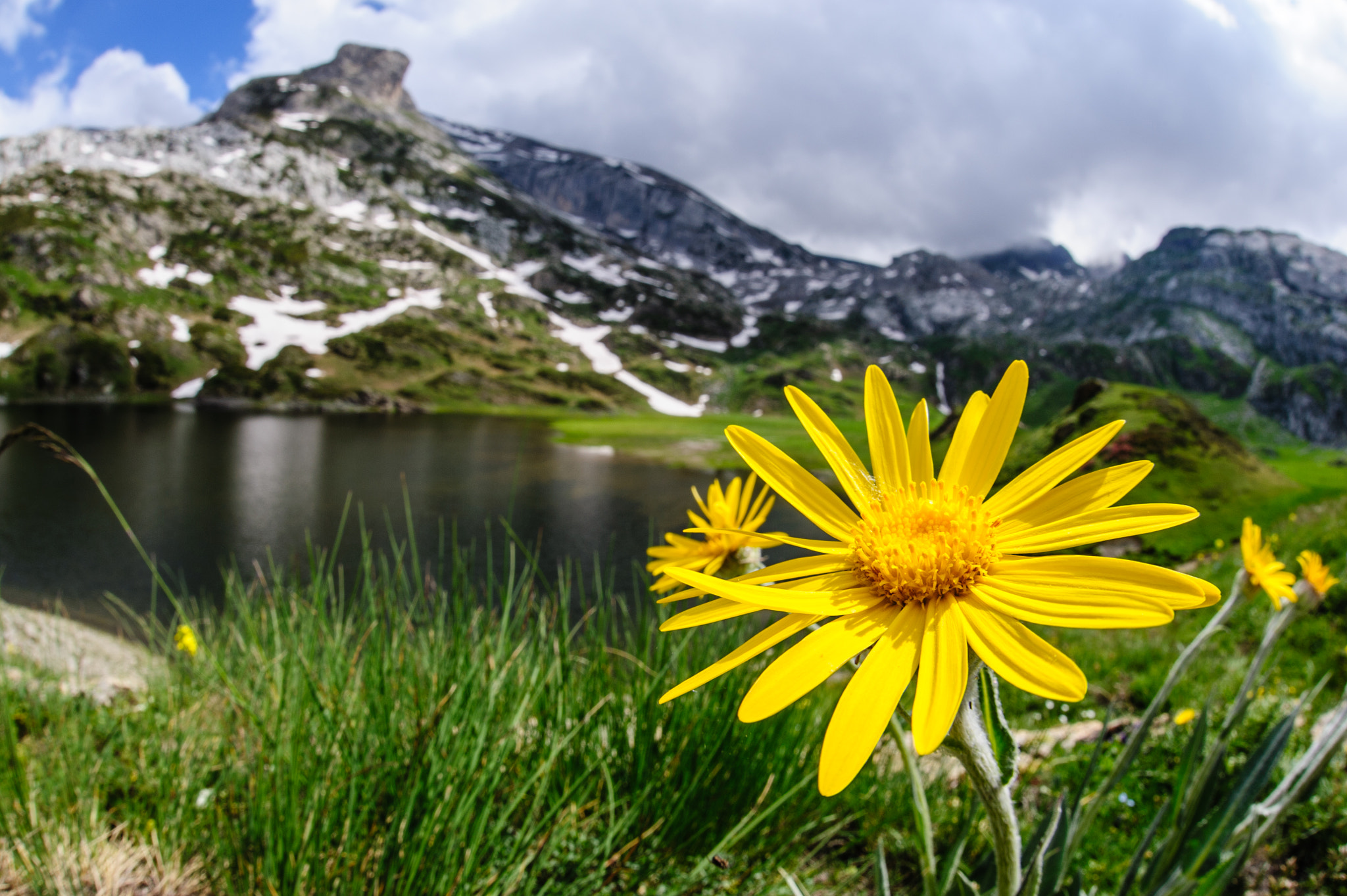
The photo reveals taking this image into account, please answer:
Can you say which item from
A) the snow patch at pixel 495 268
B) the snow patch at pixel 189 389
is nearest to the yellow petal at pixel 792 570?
the snow patch at pixel 189 389

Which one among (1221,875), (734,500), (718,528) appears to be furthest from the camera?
(734,500)

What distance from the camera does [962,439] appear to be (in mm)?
1104

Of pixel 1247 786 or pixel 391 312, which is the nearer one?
pixel 1247 786

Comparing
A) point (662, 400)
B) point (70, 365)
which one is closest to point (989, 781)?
point (662, 400)

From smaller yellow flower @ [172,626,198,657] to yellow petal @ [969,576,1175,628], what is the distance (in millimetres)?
4502

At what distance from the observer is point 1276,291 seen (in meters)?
182

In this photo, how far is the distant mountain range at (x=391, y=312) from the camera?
333 feet

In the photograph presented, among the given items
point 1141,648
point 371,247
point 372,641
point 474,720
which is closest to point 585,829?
point 474,720

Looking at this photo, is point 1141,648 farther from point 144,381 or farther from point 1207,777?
point 144,381

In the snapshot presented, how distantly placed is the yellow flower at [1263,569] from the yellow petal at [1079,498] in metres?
1.35

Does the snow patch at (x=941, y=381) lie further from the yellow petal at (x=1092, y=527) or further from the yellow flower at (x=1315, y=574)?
the yellow petal at (x=1092, y=527)

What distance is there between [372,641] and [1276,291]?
256 metres

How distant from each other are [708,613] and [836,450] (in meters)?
0.43

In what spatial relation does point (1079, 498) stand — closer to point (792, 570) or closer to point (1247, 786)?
point (792, 570)
